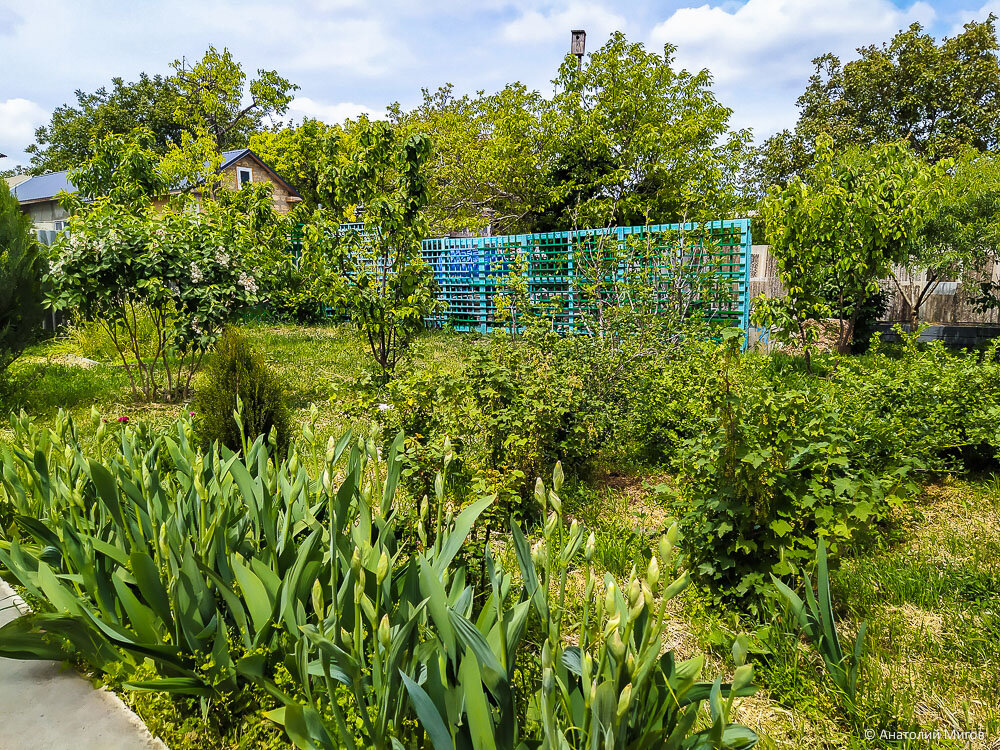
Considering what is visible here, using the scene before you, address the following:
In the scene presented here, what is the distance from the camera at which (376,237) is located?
586 centimetres

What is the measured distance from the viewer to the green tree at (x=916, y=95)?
826 inches

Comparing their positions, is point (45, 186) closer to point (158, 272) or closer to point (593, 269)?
point (158, 272)

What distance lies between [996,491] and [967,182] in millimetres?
6906

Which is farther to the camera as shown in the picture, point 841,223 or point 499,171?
point 499,171

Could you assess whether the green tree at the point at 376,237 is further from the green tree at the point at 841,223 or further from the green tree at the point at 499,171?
the green tree at the point at 499,171

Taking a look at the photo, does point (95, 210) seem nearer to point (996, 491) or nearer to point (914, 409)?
point (914, 409)

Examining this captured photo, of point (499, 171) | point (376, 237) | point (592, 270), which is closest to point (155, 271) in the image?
point (376, 237)

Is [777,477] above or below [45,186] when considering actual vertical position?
below

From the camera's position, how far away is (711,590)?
2.49m

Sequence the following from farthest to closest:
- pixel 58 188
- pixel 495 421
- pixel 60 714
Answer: pixel 58 188
pixel 495 421
pixel 60 714

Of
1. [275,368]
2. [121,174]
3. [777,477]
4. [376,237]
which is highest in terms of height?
[121,174]

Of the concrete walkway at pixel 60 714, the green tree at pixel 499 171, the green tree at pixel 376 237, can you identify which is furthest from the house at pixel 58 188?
the concrete walkway at pixel 60 714

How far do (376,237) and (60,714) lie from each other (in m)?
4.65

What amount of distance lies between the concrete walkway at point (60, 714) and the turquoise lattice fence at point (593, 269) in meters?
3.60
